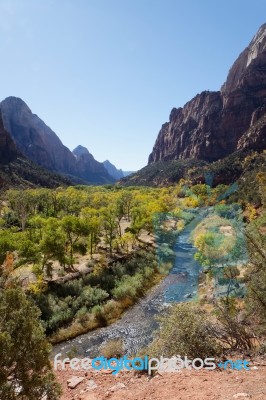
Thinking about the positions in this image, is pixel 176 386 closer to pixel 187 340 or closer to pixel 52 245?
pixel 187 340

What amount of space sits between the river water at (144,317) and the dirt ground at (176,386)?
4568 mm

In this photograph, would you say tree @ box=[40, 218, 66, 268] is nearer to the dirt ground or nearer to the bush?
the dirt ground

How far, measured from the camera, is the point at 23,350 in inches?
335

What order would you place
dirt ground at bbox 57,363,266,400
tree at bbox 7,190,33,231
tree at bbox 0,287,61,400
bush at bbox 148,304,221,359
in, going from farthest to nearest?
tree at bbox 7,190,33,231
bush at bbox 148,304,221,359
dirt ground at bbox 57,363,266,400
tree at bbox 0,287,61,400

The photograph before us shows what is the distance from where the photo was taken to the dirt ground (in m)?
9.31

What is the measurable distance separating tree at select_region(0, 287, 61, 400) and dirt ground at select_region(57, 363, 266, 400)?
3.16 metres

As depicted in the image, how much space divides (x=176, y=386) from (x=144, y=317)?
18179mm

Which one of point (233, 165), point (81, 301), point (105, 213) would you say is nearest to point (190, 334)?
point (81, 301)

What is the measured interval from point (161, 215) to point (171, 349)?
47109mm

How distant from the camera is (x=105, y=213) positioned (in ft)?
154

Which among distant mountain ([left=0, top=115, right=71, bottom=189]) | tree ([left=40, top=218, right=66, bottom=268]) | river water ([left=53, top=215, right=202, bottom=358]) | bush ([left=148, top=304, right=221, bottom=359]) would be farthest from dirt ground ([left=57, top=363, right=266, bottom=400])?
distant mountain ([left=0, top=115, right=71, bottom=189])

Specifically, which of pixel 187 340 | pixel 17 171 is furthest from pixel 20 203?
pixel 17 171

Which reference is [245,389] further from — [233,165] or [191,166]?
[191,166]

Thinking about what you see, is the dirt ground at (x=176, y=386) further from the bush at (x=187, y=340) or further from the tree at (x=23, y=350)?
the tree at (x=23, y=350)
